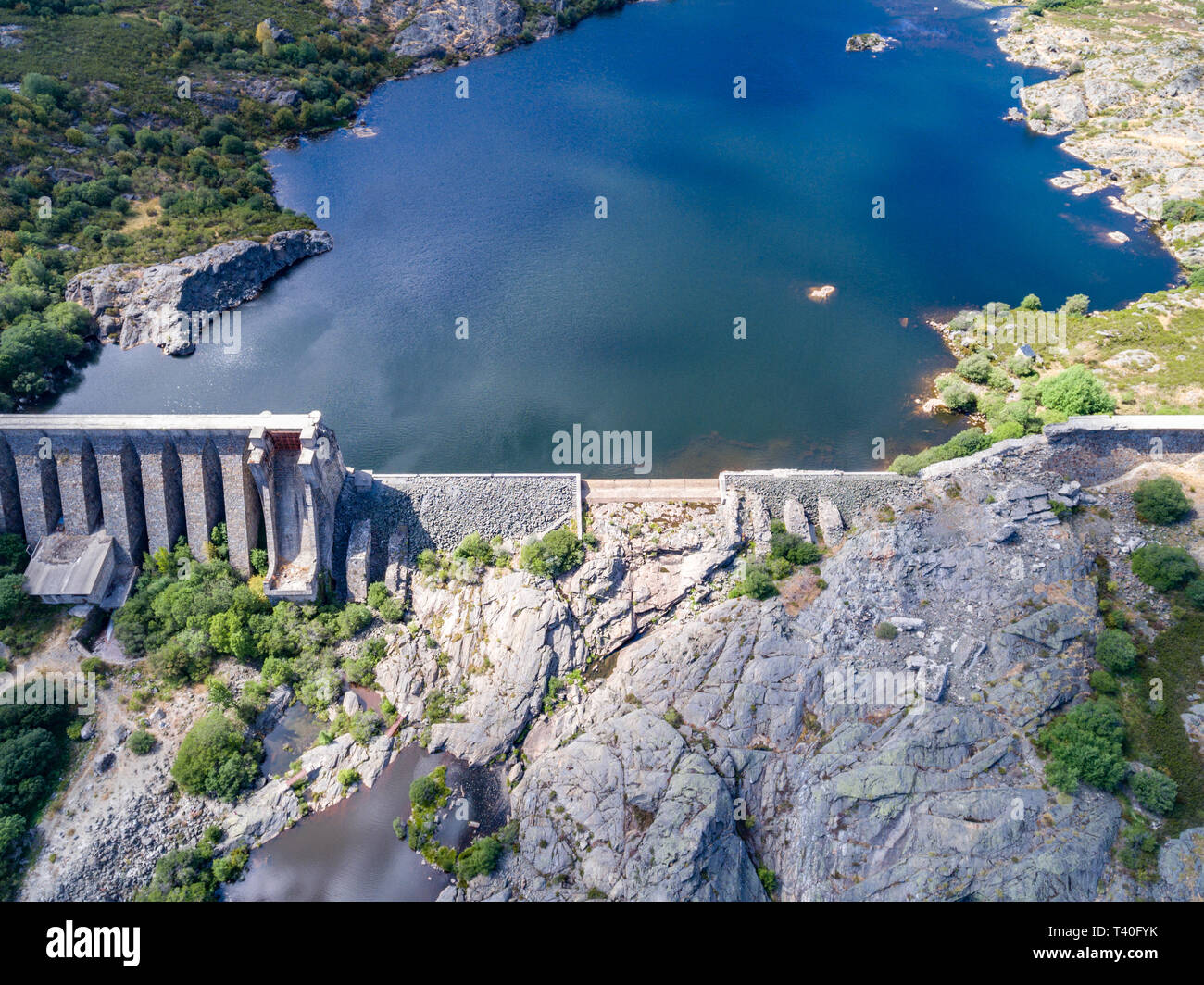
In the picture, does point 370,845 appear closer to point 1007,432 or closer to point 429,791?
point 429,791

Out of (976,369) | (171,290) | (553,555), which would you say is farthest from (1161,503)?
(171,290)

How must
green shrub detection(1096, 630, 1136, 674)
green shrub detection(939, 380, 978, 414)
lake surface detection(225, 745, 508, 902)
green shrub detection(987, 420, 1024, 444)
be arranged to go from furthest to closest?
green shrub detection(939, 380, 978, 414), green shrub detection(987, 420, 1024, 444), green shrub detection(1096, 630, 1136, 674), lake surface detection(225, 745, 508, 902)

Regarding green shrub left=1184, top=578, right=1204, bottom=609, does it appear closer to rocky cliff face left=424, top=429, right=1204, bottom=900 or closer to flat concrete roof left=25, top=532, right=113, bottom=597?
rocky cliff face left=424, top=429, right=1204, bottom=900

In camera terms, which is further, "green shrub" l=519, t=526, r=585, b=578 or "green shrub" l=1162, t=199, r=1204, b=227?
"green shrub" l=1162, t=199, r=1204, b=227

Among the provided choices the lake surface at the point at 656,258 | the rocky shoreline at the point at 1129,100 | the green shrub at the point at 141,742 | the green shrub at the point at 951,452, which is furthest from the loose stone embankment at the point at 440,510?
the rocky shoreline at the point at 1129,100

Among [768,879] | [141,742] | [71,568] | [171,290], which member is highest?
[171,290]

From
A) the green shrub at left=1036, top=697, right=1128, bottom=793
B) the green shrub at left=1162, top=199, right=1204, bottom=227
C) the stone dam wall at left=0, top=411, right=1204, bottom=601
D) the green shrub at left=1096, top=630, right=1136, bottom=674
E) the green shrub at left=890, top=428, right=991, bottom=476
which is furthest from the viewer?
the green shrub at left=1162, top=199, right=1204, bottom=227

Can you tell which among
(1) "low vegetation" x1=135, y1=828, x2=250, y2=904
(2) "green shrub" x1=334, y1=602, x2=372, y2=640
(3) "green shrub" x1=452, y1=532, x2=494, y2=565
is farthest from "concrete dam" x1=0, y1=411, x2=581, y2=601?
(1) "low vegetation" x1=135, y1=828, x2=250, y2=904
